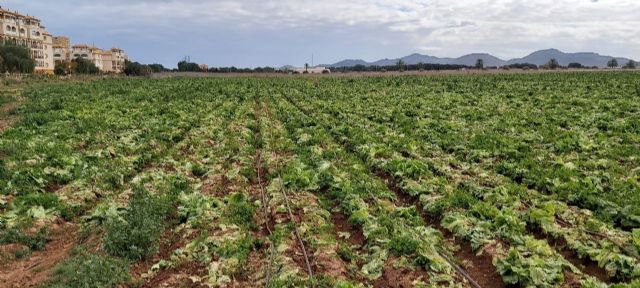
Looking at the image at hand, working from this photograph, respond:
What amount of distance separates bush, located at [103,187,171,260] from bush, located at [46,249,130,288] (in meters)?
0.38

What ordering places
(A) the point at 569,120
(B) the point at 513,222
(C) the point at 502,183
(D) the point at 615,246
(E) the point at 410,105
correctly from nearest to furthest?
(D) the point at 615,246 → (B) the point at 513,222 → (C) the point at 502,183 → (A) the point at 569,120 → (E) the point at 410,105

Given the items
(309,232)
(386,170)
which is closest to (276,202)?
(309,232)

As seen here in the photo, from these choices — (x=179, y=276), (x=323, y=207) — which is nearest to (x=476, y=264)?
(x=323, y=207)

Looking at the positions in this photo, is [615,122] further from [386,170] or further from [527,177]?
[386,170]

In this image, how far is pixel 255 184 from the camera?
12.6m

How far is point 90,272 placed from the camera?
6.98m

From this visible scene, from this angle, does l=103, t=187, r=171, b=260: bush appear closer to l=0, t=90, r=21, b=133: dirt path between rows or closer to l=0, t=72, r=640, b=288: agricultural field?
l=0, t=72, r=640, b=288: agricultural field

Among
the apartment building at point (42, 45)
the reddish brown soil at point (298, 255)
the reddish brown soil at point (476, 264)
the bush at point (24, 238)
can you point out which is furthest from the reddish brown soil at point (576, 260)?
the apartment building at point (42, 45)

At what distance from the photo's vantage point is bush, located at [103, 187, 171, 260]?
801 centimetres

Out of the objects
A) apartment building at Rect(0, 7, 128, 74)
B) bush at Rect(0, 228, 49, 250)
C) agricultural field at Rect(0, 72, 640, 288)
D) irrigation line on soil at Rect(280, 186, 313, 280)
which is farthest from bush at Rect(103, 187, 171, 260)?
apartment building at Rect(0, 7, 128, 74)

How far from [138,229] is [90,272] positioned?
1750 millimetres

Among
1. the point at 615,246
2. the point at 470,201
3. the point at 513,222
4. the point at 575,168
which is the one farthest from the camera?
the point at 575,168

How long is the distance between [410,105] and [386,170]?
56.8ft

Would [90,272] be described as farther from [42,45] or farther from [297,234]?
[42,45]
